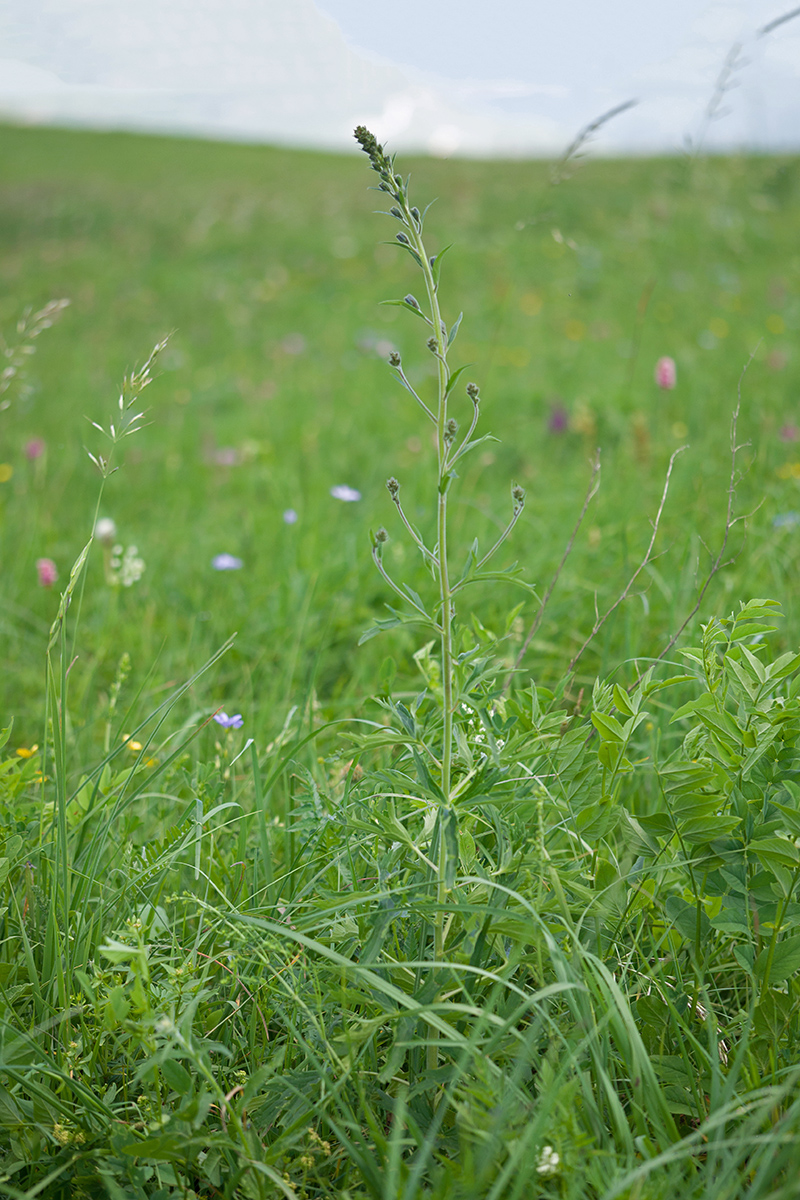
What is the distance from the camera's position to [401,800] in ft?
4.01

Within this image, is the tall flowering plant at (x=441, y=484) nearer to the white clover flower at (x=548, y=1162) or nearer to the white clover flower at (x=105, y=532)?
the white clover flower at (x=548, y=1162)

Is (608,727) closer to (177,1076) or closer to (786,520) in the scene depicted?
(177,1076)

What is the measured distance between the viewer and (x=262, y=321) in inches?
278

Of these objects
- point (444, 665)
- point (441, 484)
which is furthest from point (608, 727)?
point (441, 484)

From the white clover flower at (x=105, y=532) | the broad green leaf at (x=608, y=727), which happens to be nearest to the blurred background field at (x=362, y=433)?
the white clover flower at (x=105, y=532)

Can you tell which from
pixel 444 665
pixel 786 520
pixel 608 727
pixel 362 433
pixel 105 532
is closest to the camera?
pixel 444 665

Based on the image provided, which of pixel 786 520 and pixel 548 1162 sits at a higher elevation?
pixel 786 520

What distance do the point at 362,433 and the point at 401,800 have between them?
10.1ft

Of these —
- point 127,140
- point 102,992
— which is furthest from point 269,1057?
point 127,140

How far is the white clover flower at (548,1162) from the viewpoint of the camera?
0.80 meters

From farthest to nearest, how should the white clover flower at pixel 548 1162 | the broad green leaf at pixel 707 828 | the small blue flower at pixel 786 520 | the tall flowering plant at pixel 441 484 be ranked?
the small blue flower at pixel 786 520 → the broad green leaf at pixel 707 828 → the tall flowering plant at pixel 441 484 → the white clover flower at pixel 548 1162

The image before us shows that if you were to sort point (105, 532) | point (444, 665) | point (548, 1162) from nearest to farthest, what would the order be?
point (548, 1162) < point (444, 665) < point (105, 532)

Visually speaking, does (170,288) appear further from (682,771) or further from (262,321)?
(682,771)

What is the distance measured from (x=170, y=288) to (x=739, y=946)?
27.9 feet
